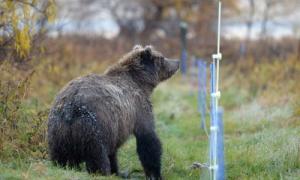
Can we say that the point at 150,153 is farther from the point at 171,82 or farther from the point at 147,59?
the point at 171,82

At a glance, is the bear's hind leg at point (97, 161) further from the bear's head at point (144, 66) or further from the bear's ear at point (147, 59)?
the bear's ear at point (147, 59)

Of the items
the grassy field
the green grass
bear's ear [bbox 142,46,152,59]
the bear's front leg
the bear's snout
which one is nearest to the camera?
the green grass

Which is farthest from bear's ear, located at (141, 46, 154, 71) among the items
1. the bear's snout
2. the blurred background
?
the blurred background

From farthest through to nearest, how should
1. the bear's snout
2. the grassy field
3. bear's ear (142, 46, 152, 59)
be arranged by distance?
the bear's snout < bear's ear (142, 46, 152, 59) < the grassy field

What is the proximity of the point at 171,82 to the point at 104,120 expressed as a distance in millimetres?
14288

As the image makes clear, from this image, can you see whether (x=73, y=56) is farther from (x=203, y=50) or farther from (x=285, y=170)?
(x=285, y=170)

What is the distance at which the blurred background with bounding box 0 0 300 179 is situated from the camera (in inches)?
404

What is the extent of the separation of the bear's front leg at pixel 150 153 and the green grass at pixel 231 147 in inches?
19.0

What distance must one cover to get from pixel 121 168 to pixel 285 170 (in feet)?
8.94

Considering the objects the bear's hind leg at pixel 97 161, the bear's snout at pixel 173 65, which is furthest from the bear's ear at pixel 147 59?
the bear's hind leg at pixel 97 161

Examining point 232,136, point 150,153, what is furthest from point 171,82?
point 150,153

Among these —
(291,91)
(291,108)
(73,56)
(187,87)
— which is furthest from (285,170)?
(73,56)

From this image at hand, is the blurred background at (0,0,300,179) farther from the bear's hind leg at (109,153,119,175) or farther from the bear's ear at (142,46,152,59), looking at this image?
the bear's ear at (142,46,152,59)

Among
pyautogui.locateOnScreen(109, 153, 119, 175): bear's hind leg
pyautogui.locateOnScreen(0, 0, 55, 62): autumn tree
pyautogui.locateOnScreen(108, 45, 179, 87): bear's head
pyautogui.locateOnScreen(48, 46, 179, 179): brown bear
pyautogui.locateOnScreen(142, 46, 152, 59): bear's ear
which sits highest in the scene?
pyautogui.locateOnScreen(0, 0, 55, 62): autumn tree
